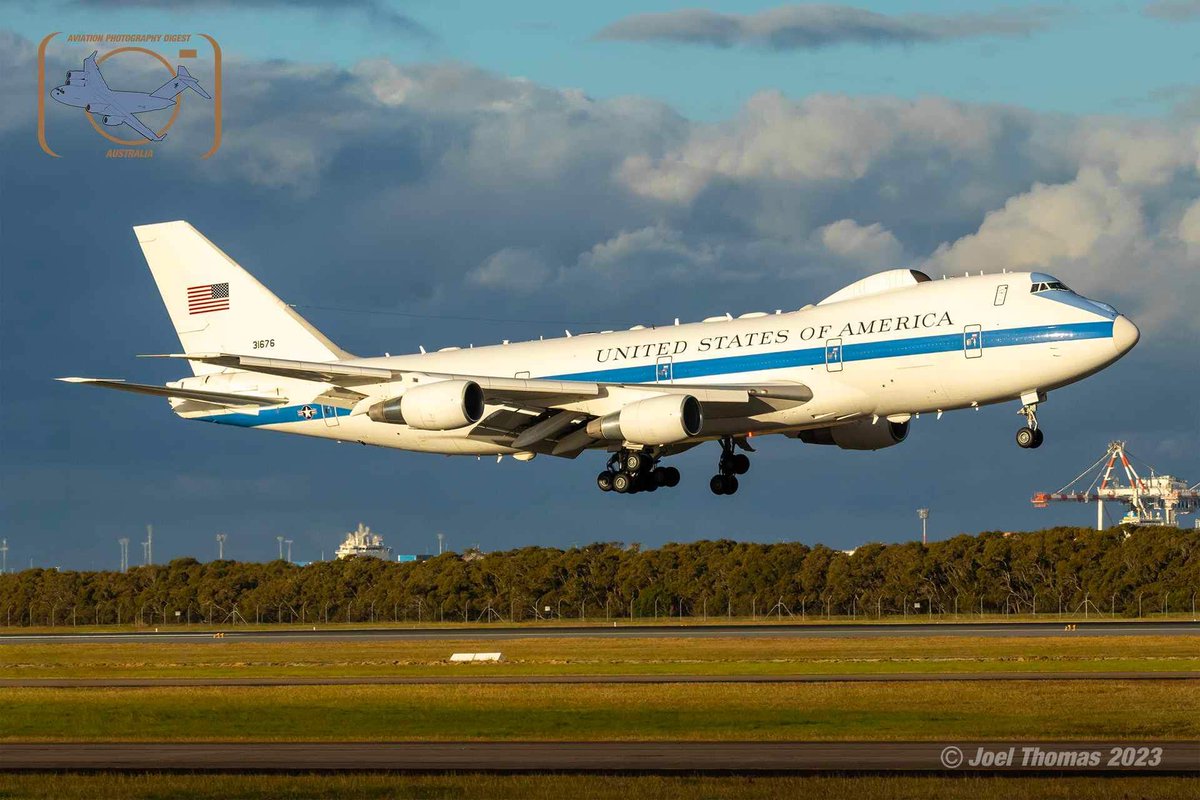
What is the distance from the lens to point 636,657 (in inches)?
2657

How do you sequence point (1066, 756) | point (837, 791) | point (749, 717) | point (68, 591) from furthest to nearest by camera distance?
point (68, 591), point (749, 717), point (1066, 756), point (837, 791)

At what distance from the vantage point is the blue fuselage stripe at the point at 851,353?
176 ft

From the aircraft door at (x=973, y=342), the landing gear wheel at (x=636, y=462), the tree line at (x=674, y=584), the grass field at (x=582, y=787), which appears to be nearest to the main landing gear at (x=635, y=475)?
the landing gear wheel at (x=636, y=462)

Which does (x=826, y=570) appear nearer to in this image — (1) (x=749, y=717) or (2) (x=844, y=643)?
(2) (x=844, y=643)

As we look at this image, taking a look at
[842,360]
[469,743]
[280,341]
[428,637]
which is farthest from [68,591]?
[469,743]

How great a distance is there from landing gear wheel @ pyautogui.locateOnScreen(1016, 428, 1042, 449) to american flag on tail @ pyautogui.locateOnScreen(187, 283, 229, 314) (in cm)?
4007

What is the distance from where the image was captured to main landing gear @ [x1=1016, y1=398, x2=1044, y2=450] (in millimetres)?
55562

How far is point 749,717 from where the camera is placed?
4403 centimetres

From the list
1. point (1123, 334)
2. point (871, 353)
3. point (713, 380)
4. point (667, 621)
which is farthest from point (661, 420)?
point (667, 621)

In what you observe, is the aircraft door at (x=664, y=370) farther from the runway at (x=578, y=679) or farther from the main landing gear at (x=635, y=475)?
the runway at (x=578, y=679)

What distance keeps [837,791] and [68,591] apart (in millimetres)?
132522

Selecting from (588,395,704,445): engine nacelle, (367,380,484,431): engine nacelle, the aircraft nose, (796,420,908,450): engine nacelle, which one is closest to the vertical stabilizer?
(367,380,484,431): engine nacelle

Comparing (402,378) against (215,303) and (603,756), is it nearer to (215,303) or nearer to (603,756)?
(215,303)

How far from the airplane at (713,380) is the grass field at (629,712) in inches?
424
